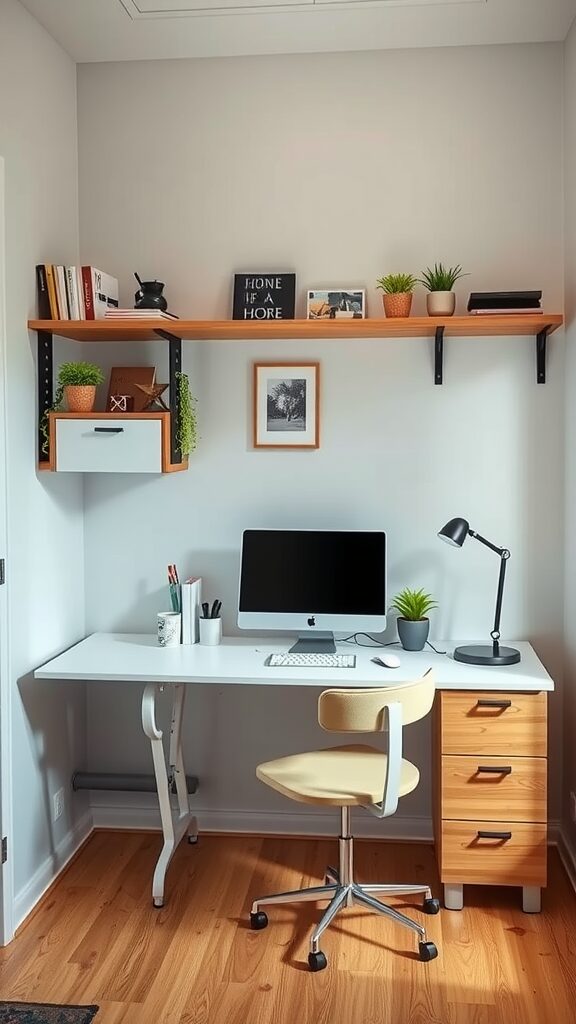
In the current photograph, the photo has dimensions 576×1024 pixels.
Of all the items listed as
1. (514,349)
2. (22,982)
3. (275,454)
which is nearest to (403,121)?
(514,349)

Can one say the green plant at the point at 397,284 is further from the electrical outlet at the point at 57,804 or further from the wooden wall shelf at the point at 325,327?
the electrical outlet at the point at 57,804

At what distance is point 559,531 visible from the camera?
327 cm

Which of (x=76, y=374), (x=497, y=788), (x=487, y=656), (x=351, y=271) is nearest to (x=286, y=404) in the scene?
(x=351, y=271)

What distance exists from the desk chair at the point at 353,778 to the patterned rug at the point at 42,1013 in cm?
58

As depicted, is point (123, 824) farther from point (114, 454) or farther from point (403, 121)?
point (403, 121)

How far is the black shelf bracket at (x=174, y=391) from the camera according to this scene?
10.4ft

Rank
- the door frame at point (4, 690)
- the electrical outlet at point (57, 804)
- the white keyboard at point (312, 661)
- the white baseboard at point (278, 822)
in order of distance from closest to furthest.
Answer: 1. the door frame at point (4, 690)
2. the white keyboard at point (312, 661)
3. the electrical outlet at point (57, 804)
4. the white baseboard at point (278, 822)

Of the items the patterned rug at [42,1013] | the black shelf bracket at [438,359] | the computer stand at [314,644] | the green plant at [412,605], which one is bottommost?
the patterned rug at [42,1013]

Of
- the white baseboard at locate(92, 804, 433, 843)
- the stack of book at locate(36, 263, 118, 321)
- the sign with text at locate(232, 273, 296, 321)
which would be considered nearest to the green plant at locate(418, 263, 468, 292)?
the sign with text at locate(232, 273, 296, 321)

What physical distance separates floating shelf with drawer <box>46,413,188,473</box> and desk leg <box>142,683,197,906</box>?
706 mm

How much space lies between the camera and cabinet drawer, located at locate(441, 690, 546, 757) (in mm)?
2822

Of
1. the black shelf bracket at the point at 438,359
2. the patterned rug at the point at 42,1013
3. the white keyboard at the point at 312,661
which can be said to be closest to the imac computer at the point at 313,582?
the white keyboard at the point at 312,661

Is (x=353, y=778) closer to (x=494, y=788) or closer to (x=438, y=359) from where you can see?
(x=494, y=788)

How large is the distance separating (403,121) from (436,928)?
2586 mm
